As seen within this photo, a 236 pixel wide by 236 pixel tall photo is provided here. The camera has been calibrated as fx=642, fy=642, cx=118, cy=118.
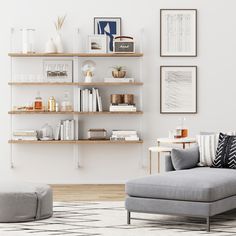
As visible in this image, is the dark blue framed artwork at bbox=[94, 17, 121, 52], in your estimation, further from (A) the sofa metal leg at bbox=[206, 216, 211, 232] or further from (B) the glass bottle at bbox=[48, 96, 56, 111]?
(A) the sofa metal leg at bbox=[206, 216, 211, 232]

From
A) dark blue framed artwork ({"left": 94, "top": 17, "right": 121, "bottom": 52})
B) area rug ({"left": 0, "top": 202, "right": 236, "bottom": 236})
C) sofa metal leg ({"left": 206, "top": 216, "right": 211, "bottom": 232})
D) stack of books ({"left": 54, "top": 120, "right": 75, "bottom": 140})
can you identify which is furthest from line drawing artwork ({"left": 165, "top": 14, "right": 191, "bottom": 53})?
sofa metal leg ({"left": 206, "top": 216, "right": 211, "bottom": 232})

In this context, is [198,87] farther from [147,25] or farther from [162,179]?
[162,179]

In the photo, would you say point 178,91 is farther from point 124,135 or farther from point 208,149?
point 208,149

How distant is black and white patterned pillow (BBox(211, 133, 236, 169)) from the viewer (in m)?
6.15

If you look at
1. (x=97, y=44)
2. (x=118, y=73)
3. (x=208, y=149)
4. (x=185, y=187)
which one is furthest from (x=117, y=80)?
(x=185, y=187)

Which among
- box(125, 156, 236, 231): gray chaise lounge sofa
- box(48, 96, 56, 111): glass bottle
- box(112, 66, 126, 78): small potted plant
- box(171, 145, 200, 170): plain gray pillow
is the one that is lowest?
box(125, 156, 236, 231): gray chaise lounge sofa

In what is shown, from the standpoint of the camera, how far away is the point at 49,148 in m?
8.26

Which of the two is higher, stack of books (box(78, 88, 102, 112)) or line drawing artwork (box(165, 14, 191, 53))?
line drawing artwork (box(165, 14, 191, 53))

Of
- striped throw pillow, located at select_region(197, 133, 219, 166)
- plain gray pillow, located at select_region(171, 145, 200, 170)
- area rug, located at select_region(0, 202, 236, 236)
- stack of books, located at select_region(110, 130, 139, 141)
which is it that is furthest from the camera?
stack of books, located at select_region(110, 130, 139, 141)

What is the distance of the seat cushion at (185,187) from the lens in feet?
16.6

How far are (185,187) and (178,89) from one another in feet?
10.7

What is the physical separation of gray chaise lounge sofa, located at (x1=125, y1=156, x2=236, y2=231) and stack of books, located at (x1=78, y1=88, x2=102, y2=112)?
2795 millimetres

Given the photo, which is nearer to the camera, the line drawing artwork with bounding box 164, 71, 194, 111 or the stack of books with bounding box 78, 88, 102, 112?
the stack of books with bounding box 78, 88, 102, 112

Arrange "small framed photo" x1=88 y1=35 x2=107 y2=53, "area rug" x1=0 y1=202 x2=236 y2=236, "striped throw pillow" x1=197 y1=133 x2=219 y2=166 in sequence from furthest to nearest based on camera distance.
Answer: "small framed photo" x1=88 y1=35 x2=107 y2=53
"striped throw pillow" x1=197 y1=133 x2=219 y2=166
"area rug" x1=0 y1=202 x2=236 y2=236
